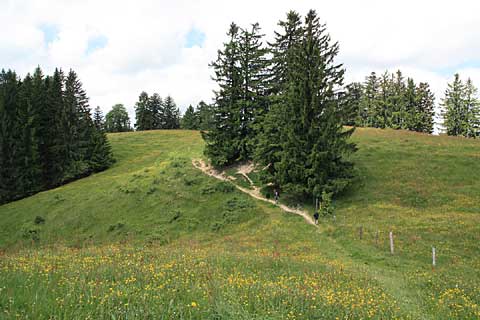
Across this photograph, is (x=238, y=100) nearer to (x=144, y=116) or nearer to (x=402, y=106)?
(x=402, y=106)

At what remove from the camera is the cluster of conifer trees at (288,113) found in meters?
29.1

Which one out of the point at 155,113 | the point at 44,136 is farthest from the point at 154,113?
the point at 44,136

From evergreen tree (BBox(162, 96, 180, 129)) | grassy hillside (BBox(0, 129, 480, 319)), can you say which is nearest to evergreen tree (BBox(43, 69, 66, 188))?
grassy hillside (BBox(0, 129, 480, 319))

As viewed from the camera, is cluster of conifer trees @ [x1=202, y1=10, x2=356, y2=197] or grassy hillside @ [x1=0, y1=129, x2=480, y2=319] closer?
grassy hillside @ [x1=0, y1=129, x2=480, y2=319]

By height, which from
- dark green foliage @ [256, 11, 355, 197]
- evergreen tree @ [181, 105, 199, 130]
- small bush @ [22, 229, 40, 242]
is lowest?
small bush @ [22, 229, 40, 242]

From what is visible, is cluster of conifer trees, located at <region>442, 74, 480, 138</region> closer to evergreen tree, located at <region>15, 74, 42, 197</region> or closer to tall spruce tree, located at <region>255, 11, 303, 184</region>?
tall spruce tree, located at <region>255, 11, 303, 184</region>

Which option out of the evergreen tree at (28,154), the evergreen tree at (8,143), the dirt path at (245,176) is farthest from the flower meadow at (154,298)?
the evergreen tree at (8,143)

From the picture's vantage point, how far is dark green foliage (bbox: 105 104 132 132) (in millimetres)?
121188

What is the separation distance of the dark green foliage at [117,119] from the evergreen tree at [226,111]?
88.6m

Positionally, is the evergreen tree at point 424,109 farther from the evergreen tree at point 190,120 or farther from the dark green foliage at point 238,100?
the evergreen tree at point 190,120

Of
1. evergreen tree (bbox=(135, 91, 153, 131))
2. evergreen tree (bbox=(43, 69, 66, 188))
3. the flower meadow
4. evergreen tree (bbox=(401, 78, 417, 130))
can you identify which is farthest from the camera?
evergreen tree (bbox=(135, 91, 153, 131))

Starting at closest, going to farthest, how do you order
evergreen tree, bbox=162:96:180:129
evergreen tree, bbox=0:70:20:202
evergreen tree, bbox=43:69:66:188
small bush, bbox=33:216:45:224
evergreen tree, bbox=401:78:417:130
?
1. small bush, bbox=33:216:45:224
2. evergreen tree, bbox=0:70:20:202
3. evergreen tree, bbox=43:69:66:188
4. evergreen tree, bbox=401:78:417:130
5. evergreen tree, bbox=162:96:180:129

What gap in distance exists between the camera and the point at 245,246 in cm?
2152

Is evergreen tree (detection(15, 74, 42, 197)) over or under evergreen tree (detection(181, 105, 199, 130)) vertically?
under
